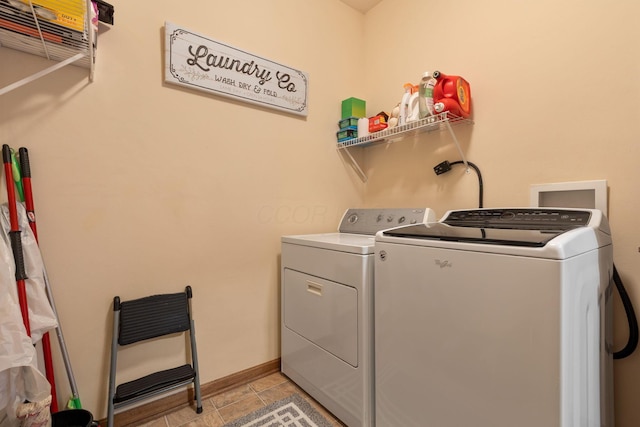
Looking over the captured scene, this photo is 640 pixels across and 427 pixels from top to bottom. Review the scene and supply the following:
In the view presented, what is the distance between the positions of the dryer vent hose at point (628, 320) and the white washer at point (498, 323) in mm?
58

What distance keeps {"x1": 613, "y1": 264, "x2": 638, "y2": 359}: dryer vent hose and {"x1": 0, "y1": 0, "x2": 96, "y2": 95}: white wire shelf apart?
234cm

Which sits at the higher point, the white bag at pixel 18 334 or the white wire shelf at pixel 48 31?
the white wire shelf at pixel 48 31

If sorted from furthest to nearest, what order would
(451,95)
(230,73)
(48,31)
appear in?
(230,73) → (451,95) → (48,31)

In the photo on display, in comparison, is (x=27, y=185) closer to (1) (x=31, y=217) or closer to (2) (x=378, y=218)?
(1) (x=31, y=217)

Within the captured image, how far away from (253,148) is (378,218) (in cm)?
93

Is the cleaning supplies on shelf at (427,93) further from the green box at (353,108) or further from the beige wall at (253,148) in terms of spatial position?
the green box at (353,108)

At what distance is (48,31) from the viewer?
3.65 ft

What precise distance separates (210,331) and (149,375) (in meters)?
0.34

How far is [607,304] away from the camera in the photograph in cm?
114

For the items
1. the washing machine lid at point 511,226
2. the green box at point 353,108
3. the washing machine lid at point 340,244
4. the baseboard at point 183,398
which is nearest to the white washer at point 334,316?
the washing machine lid at point 340,244

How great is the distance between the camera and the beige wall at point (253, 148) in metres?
1.25

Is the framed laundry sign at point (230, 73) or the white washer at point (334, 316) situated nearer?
the white washer at point (334, 316)

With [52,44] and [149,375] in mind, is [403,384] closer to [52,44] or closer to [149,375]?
[149,375]

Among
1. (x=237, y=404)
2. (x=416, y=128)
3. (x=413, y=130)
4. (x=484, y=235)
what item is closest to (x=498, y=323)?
(x=484, y=235)
